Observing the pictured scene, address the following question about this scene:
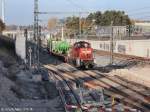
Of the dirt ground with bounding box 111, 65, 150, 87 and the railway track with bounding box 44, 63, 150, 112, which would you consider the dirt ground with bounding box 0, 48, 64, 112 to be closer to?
the railway track with bounding box 44, 63, 150, 112

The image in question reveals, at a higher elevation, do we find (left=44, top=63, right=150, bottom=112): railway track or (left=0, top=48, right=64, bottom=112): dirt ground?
(left=0, top=48, right=64, bottom=112): dirt ground

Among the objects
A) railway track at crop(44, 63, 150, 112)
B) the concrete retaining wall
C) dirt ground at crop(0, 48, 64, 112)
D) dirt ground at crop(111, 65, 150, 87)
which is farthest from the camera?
the concrete retaining wall

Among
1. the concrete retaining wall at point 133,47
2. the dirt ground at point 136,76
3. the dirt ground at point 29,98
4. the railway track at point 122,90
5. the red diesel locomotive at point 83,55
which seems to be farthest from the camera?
the concrete retaining wall at point 133,47

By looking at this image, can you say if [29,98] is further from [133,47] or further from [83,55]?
[133,47]

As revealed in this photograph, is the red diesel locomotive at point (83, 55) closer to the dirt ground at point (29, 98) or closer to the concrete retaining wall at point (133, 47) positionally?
the concrete retaining wall at point (133, 47)

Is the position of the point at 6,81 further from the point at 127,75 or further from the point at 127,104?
the point at 127,75

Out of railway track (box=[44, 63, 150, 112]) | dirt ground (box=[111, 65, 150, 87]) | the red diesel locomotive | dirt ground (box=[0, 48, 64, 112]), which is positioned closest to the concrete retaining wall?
the red diesel locomotive

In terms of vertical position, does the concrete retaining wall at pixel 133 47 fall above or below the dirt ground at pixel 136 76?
above

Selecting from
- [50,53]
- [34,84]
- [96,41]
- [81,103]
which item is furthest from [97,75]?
[96,41]

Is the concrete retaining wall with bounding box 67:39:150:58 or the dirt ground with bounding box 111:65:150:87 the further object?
the concrete retaining wall with bounding box 67:39:150:58

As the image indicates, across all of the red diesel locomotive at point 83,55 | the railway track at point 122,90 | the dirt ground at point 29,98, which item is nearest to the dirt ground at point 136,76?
the railway track at point 122,90

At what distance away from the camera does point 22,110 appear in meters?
16.8

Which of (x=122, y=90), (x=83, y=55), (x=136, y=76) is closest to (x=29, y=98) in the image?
(x=122, y=90)

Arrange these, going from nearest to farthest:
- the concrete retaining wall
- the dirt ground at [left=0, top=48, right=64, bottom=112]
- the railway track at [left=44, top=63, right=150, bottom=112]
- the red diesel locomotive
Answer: the dirt ground at [left=0, top=48, right=64, bottom=112] < the railway track at [left=44, top=63, right=150, bottom=112] < the red diesel locomotive < the concrete retaining wall
